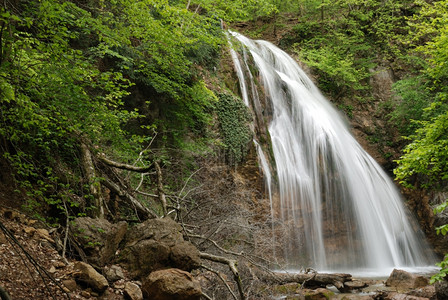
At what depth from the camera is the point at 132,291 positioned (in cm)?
412

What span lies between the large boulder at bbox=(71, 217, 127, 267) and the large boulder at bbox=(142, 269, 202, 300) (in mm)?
754

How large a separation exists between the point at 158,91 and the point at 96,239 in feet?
17.4

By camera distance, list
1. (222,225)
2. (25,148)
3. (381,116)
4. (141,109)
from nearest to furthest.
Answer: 1. (25,148)
2. (222,225)
3. (141,109)
4. (381,116)

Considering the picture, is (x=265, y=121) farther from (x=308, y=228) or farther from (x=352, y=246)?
(x=352, y=246)

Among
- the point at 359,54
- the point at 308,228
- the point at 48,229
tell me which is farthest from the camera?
the point at 359,54

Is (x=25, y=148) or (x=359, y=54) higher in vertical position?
(x=359, y=54)

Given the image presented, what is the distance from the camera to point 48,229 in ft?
16.1

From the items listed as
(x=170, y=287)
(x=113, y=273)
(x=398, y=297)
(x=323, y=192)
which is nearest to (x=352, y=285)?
(x=398, y=297)

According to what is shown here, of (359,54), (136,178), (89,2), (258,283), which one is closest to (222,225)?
(258,283)

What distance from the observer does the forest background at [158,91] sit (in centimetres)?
441

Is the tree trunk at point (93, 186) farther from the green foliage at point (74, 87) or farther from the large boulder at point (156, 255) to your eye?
the large boulder at point (156, 255)

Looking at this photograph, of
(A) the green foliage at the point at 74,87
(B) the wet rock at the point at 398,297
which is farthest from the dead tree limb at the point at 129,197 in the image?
(B) the wet rock at the point at 398,297

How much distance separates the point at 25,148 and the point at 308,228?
10269 millimetres

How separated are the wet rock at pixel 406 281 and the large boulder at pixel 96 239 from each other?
8.45 metres
